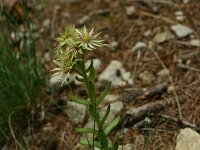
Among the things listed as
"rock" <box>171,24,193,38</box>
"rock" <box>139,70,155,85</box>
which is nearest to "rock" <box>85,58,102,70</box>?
"rock" <box>139,70,155,85</box>

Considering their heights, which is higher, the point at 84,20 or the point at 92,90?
the point at 84,20

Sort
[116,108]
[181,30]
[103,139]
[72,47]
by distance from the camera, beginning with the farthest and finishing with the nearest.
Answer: [181,30], [116,108], [103,139], [72,47]

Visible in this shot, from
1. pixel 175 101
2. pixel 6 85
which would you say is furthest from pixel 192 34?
pixel 6 85

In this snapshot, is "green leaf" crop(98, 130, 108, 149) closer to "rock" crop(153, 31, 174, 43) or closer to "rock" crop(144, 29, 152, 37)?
"rock" crop(153, 31, 174, 43)

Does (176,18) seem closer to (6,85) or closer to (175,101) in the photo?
(175,101)

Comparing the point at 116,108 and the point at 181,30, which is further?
the point at 181,30

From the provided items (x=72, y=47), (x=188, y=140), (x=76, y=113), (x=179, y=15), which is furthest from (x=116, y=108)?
(x=179, y=15)

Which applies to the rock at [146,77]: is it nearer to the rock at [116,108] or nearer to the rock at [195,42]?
the rock at [116,108]

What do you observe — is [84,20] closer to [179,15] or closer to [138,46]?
[138,46]
